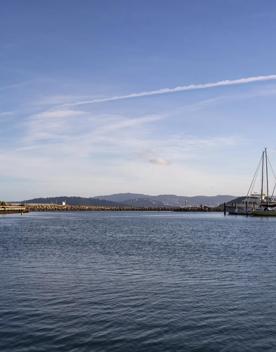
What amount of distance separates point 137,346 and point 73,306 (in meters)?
7.04

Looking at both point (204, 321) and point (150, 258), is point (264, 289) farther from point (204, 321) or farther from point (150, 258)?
point (150, 258)

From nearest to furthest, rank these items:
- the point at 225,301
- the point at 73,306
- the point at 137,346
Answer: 1. the point at 137,346
2. the point at 73,306
3. the point at 225,301

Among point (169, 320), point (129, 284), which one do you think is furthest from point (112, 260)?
point (169, 320)

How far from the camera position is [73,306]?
2539 cm

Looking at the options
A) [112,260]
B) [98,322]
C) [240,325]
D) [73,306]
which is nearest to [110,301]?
[73,306]

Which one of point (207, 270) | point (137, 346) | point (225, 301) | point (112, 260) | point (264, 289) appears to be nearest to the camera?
point (137, 346)

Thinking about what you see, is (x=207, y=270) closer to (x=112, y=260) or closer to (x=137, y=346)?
(x=112, y=260)

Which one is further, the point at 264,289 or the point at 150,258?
the point at 150,258

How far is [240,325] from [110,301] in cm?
771

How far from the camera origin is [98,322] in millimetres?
22500

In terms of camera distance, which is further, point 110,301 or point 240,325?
point 110,301

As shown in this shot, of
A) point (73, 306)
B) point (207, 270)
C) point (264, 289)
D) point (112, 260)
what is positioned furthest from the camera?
point (112, 260)

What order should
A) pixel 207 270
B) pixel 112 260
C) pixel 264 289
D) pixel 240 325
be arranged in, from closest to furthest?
1. pixel 240 325
2. pixel 264 289
3. pixel 207 270
4. pixel 112 260

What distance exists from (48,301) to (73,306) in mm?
1932
